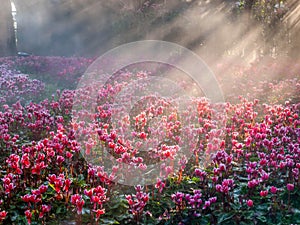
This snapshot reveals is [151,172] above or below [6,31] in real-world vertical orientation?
below

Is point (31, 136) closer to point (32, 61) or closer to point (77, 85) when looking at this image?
point (77, 85)

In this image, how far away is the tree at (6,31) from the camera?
16.8 m

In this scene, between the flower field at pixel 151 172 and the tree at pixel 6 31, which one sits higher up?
the tree at pixel 6 31

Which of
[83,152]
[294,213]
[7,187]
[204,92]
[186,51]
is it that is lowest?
[294,213]

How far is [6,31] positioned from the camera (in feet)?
56.2

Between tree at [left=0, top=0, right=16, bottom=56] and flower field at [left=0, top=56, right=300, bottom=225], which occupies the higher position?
tree at [left=0, top=0, right=16, bottom=56]

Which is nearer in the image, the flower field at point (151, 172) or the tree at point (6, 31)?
the flower field at point (151, 172)

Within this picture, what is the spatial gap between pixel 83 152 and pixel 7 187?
1.75 meters

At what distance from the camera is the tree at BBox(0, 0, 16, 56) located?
55.2ft

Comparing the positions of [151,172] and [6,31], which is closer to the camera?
[151,172]

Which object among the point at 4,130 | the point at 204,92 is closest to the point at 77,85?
the point at 204,92

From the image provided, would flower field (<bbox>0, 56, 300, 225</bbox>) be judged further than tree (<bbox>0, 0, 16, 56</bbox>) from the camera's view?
No

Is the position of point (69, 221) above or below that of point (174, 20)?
below

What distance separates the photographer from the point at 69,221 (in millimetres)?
3982
